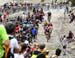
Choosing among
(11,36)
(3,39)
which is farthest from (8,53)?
(11,36)

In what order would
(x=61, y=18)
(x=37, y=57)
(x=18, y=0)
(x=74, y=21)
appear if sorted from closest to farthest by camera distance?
(x=37, y=57), (x=74, y=21), (x=61, y=18), (x=18, y=0)

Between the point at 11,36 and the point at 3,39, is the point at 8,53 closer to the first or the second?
the point at 3,39

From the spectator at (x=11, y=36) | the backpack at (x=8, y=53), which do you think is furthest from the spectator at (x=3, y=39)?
the spectator at (x=11, y=36)

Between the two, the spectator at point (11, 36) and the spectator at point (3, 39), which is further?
the spectator at point (11, 36)

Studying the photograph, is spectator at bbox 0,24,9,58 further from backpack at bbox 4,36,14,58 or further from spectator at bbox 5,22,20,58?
spectator at bbox 5,22,20,58

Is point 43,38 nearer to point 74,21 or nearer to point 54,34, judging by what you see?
point 54,34

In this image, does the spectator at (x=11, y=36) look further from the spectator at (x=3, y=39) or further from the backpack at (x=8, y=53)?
the spectator at (x=3, y=39)

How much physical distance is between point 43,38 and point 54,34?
2538mm

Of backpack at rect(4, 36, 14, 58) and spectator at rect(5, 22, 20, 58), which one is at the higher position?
spectator at rect(5, 22, 20, 58)

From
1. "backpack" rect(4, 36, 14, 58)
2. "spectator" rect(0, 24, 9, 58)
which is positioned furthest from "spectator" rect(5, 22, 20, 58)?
"spectator" rect(0, 24, 9, 58)

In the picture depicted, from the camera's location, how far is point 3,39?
6.68 metres

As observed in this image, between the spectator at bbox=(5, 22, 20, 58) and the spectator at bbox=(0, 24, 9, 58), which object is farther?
the spectator at bbox=(5, 22, 20, 58)

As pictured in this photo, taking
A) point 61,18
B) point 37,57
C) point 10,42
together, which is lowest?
point 61,18

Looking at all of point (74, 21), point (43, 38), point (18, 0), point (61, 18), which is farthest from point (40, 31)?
point (18, 0)
